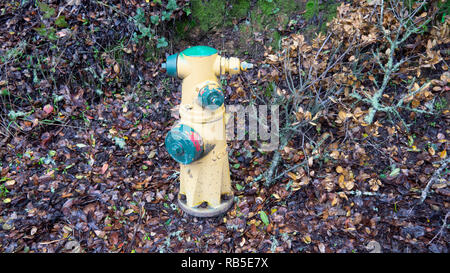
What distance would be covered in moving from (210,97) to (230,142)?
4.00 feet

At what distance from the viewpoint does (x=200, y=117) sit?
209 cm

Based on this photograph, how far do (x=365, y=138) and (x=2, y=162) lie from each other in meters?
3.51

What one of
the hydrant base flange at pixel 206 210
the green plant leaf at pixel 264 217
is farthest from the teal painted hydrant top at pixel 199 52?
the green plant leaf at pixel 264 217

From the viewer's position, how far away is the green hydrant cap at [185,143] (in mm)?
2041

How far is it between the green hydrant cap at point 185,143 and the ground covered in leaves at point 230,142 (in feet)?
2.32

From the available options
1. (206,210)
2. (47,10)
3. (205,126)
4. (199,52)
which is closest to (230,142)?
(206,210)

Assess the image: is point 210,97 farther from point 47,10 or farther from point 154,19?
point 47,10

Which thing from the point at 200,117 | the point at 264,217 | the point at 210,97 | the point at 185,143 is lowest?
the point at 264,217

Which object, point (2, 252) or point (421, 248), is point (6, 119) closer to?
point (2, 252)

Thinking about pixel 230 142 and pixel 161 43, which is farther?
pixel 161 43

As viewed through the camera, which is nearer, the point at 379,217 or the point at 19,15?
the point at 379,217

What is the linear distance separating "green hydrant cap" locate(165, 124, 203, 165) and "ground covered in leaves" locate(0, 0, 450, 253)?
2.32ft

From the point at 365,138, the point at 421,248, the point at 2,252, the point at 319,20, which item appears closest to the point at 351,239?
the point at 421,248

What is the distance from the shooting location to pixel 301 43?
2.33 metres
